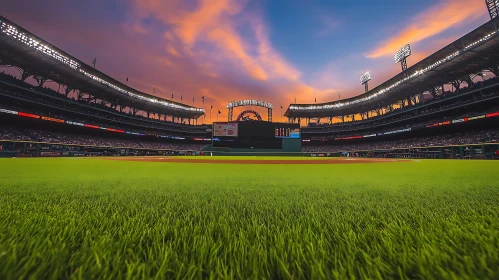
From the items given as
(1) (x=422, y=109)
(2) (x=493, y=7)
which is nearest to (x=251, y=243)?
(2) (x=493, y=7)

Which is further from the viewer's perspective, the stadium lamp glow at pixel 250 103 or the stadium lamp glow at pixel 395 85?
the stadium lamp glow at pixel 250 103

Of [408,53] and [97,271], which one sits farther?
[408,53]

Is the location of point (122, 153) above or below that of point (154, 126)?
below

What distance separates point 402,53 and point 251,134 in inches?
1516

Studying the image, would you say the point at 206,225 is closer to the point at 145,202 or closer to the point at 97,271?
the point at 97,271

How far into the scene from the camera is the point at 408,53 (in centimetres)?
3888

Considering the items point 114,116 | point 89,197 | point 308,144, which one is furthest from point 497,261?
point 308,144

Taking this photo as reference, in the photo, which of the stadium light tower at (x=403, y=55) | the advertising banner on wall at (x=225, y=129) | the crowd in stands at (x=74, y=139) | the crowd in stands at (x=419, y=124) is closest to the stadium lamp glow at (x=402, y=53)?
the stadium light tower at (x=403, y=55)

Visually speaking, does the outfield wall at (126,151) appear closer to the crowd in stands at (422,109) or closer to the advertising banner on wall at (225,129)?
the crowd in stands at (422,109)

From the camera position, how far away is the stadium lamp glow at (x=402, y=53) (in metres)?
38.8

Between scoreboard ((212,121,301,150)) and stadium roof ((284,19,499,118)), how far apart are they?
2279 centimetres

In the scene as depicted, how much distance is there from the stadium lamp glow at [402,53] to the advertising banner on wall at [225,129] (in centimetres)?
4032

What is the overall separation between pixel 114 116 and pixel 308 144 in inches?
2237

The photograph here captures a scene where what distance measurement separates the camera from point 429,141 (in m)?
34.5
